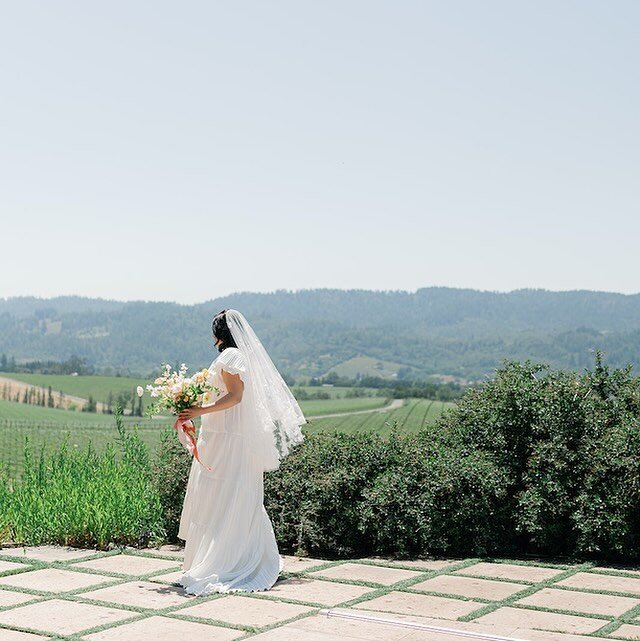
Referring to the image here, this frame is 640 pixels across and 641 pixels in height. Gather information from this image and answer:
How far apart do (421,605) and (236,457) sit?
1.67 meters

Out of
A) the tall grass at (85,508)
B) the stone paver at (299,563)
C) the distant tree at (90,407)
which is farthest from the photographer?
the distant tree at (90,407)

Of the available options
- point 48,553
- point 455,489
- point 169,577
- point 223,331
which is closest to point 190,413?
point 223,331

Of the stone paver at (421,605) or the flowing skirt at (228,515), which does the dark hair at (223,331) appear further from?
the stone paver at (421,605)

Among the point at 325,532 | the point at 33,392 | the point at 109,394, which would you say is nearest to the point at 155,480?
the point at 325,532

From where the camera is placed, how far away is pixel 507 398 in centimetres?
852

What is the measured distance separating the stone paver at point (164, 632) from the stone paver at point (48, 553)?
87.0 inches

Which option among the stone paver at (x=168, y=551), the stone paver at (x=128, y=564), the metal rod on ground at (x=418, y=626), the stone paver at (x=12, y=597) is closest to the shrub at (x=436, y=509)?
the stone paver at (x=168, y=551)

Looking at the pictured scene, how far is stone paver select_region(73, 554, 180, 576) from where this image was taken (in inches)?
277

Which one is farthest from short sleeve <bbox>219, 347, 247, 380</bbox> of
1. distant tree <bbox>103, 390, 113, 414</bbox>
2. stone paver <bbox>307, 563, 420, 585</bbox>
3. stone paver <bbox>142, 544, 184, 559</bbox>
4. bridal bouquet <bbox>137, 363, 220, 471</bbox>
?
distant tree <bbox>103, 390, 113, 414</bbox>

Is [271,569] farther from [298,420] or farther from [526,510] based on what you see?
[526,510]

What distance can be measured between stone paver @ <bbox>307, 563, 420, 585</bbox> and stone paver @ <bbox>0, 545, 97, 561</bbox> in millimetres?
1940

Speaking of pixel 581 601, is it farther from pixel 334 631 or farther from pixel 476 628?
pixel 334 631

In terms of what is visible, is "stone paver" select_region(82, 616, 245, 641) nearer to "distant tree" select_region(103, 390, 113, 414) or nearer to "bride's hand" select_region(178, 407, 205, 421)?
"bride's hand" select_region(178, 407, 205, 421)

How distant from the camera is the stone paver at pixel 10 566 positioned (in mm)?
6971
